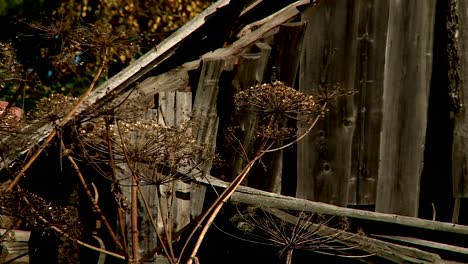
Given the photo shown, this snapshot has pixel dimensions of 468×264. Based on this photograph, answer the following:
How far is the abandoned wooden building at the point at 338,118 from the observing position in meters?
7.52

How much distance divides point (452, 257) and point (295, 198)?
113 cm

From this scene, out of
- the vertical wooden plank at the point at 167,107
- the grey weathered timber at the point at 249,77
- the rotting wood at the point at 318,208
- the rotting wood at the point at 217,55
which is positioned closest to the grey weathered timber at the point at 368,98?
the rotting wood at the point at 318,208

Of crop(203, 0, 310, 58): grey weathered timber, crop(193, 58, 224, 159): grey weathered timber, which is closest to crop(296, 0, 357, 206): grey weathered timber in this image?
crop(203, 0, 310, 58): grey weathered timber

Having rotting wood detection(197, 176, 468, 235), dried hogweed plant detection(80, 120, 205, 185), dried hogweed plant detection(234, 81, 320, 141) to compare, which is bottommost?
rotting wood detection(197, 176, 468, 235)

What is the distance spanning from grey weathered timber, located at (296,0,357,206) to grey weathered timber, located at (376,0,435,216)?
29cm

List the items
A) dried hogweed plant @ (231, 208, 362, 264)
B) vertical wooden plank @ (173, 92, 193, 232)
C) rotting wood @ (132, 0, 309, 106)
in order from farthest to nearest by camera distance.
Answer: rotting wood @ (132, 0, 309, 106), vertical wooden plank @ (173, 92, 193, 232), dried hogweed plant @ (231, 208, 362, 264)

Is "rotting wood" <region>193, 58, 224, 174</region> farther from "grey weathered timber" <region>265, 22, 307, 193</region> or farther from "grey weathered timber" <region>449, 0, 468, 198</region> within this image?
"grey weathered timber" <region>449, 0, 468, 198</region>

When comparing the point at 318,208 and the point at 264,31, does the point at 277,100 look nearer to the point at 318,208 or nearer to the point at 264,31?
the point at 318,208

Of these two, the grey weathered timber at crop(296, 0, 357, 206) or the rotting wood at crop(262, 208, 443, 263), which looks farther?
the grey weathered timber at crop(296, 0, 357, 206)

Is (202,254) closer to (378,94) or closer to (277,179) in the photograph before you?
(277,179)

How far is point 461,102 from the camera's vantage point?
796cm

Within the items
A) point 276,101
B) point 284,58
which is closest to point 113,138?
point 276,101

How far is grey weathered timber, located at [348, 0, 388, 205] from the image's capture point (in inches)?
309

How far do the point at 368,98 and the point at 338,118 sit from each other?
27 cm
